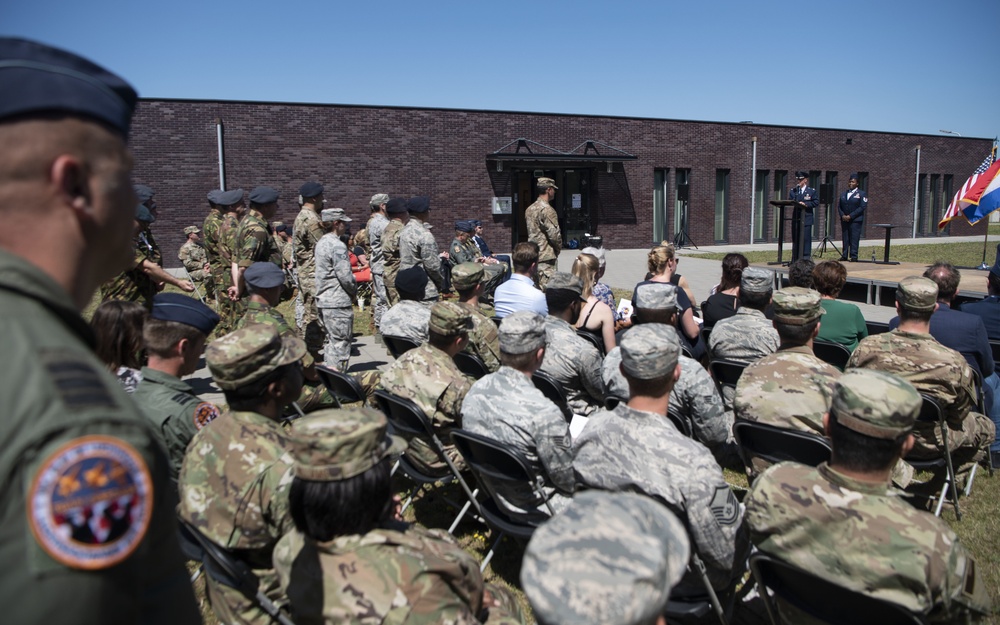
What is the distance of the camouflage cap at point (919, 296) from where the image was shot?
417 centimetres

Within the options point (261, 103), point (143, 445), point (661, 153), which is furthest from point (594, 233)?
point (143, 445)

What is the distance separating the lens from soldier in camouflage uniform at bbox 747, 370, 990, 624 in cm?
209

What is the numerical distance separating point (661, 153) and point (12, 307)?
87.7 ft

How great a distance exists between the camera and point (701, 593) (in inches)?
111

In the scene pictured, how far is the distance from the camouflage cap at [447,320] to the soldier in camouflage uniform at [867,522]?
7.30 ft

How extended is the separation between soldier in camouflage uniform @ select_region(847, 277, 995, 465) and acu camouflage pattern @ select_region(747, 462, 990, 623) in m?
2.19

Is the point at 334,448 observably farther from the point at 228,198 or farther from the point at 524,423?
the point at 228,198

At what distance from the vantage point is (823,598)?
2160 millimetres

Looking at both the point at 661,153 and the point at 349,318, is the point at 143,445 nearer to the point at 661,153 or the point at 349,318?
the point at 349,318

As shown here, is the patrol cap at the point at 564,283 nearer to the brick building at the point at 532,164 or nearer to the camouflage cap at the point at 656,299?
the camouflage cap at the point at 656,299

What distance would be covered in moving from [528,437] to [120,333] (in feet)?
7.89

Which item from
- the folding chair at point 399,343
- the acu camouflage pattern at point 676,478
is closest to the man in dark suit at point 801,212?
the folding chair at point 399,343

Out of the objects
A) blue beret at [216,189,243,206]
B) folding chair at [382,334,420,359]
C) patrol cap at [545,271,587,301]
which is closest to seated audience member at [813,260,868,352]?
patrol cap at [545,271,587,301]

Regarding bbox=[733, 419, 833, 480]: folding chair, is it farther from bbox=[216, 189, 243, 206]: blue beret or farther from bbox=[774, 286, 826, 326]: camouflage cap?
bbox=[216, 189, 243, 206]: blue beret
